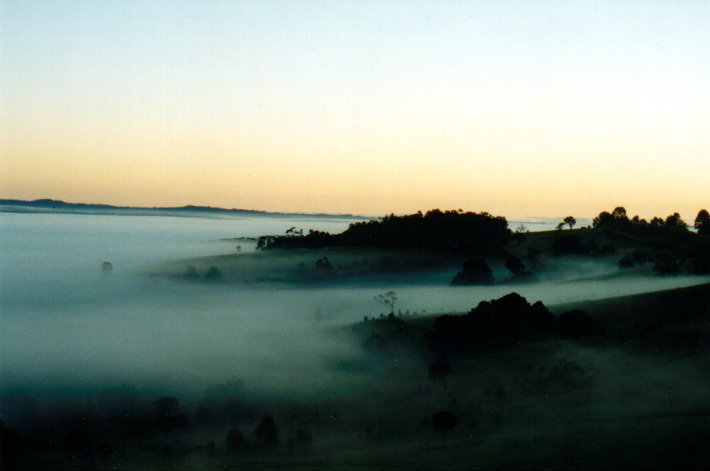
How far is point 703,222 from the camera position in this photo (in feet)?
269

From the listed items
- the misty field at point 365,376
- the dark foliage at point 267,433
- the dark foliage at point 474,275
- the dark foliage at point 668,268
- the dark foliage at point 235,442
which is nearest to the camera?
the misty field at point 365,376

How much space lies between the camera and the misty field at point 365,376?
20.6m

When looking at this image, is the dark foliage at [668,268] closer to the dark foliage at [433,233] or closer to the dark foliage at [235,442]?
the dark foliage at [433,233]

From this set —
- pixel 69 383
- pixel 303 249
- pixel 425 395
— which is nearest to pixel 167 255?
pixel 303 249

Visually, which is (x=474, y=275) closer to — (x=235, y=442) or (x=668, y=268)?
(x=668, y=268)

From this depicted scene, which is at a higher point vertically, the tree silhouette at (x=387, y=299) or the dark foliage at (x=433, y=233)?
the dark foliage at (x=433, y=233)

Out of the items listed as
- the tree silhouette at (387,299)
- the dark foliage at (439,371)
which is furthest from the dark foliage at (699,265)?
the dark foliage at (439,371)

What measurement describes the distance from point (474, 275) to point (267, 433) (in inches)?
2078

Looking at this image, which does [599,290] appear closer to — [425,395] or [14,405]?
[425,395]

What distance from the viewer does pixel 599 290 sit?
2387 inches

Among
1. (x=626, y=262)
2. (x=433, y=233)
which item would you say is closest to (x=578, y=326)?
(x=626, y=262)

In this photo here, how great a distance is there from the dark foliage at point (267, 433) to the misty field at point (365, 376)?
102 millimetres

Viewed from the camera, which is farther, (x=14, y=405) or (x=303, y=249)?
(x=303, y=249)

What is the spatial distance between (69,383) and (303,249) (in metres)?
62.6
